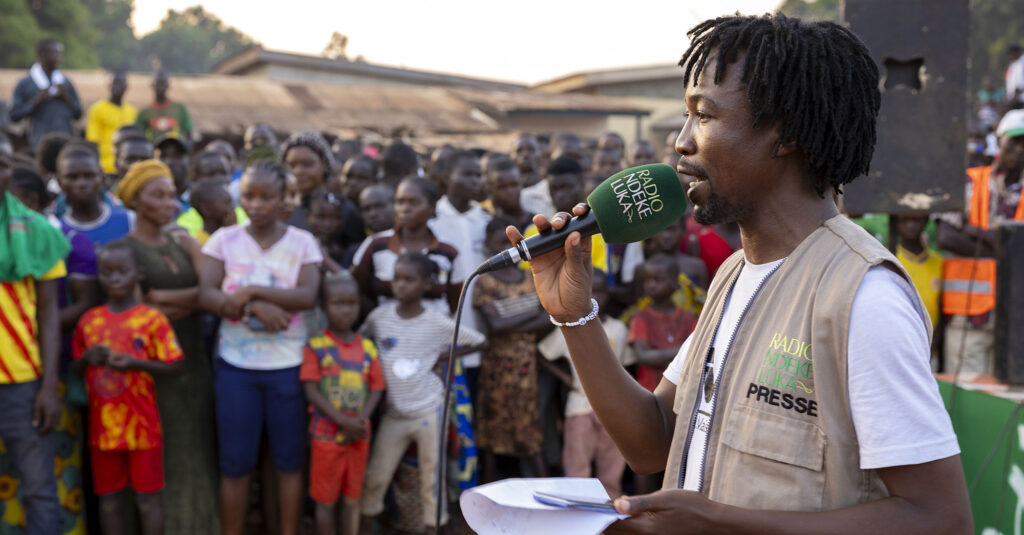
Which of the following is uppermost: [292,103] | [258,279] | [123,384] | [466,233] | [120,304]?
[292,103]

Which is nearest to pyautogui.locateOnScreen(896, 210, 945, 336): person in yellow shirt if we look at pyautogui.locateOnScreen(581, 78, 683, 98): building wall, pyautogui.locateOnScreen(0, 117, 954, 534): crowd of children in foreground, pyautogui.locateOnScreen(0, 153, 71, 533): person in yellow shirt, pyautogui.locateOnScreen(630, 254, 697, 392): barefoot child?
pyautogui.locateOnScreen(0, 117, 954, 534): crowd of children in foreground

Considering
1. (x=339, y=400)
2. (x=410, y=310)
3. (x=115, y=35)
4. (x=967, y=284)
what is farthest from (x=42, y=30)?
(x=967, y=284)

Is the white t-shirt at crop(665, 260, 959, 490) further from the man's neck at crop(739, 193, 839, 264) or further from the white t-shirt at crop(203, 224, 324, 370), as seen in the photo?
the white t-shirt at crop(203, 224, 324, 370)

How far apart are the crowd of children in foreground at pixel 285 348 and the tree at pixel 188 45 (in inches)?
1854

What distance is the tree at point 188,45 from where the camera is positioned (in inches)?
2006

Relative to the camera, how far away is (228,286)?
4.64m

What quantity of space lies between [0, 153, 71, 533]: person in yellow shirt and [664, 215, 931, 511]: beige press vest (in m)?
3.63

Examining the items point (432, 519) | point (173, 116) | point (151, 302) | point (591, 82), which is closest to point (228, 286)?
point (151, 302)

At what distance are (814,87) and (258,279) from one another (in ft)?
11.7

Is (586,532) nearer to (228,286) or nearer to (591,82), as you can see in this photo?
(228,286)

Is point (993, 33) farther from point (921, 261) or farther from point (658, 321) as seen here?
point (658, 321)

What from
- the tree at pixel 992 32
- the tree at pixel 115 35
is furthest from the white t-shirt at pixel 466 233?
the tree at pixel 115 35

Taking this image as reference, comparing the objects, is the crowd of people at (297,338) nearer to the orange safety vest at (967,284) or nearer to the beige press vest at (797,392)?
the orange safety vest at (967,284)

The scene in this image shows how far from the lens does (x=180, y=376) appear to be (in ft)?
15.8
